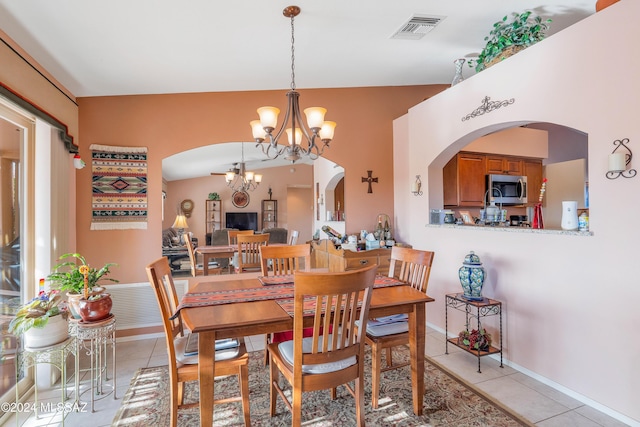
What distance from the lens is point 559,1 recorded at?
2.56m

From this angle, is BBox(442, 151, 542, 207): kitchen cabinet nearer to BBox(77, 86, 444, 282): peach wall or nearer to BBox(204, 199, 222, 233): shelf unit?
BBox(77, 86, 444, 282): peach wall

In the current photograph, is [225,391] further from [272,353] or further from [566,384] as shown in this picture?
[566,384]

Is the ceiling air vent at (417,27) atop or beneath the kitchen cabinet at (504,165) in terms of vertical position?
atop

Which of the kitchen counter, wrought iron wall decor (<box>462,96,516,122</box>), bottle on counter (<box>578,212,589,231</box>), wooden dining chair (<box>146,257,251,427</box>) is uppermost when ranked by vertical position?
wrought iron wall decor (<box>462,96,516,122</box>)

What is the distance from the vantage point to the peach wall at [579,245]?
78.2 inches

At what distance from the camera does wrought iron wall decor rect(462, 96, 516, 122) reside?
2.75 meters

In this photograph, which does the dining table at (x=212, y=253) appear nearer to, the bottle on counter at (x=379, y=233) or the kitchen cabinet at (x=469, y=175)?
the bottle on counter at (x=379, y=233)

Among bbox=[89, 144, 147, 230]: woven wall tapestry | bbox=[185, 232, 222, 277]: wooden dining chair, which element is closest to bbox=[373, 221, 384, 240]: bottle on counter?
bbox=[185, 232, 222, 277]: wooden dining chair

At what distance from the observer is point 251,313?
6.01 feet

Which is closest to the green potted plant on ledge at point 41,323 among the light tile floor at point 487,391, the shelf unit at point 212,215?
the light tile floor at point 487,391

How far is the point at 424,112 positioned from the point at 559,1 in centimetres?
149

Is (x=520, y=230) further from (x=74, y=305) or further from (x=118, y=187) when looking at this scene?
(x=118, y=187)

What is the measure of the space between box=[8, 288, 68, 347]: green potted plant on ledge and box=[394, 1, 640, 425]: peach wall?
11.3ft

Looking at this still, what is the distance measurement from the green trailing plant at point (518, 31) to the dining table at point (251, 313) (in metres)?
2.26
